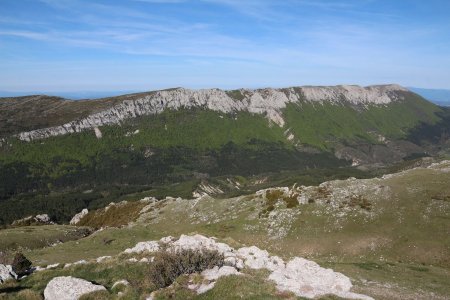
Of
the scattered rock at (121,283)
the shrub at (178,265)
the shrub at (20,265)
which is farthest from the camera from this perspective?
the shrub at (20,265)

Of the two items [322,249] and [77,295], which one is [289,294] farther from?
[322,249]

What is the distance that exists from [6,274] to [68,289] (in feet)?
36.2

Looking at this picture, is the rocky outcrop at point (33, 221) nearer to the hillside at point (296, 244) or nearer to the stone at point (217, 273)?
the hillside at point (296, 244)

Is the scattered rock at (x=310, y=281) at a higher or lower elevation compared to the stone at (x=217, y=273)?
lower

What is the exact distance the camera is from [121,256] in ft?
147

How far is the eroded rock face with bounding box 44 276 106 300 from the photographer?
101 ft

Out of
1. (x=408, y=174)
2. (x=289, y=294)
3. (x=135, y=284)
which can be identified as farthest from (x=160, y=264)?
(x=408, y=174)

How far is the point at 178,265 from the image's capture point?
1326 inches

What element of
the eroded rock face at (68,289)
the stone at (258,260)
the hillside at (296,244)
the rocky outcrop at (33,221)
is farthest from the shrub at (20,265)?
the rocky outcrop at (33,221)

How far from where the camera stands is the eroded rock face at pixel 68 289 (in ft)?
101

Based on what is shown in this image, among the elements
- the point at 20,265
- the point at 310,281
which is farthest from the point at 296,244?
the point at 20,265

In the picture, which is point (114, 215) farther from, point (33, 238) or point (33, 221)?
point (33, 221)

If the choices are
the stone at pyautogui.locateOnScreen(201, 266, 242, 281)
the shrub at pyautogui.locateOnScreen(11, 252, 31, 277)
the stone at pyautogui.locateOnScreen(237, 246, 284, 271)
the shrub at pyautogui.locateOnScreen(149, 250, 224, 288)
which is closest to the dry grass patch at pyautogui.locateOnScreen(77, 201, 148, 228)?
the shrub at pyautogui.locateOnScreen(11, 252, 31, 277)

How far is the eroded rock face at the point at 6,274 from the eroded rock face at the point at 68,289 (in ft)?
27.4
